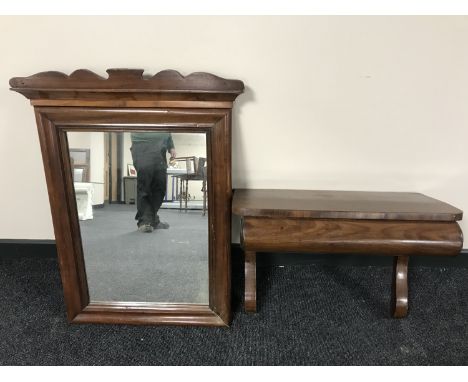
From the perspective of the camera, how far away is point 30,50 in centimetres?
112

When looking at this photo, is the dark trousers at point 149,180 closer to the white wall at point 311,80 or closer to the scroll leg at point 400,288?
the white wall at point 311,80

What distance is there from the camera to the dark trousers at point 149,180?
3.27 ft

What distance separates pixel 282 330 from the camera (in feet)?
3.27

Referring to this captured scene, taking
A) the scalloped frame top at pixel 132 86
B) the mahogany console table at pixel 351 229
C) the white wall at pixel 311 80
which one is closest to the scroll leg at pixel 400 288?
the mahogany console table at pixel 351 229

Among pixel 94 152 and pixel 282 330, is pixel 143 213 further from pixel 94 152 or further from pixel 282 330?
pixel 282 330

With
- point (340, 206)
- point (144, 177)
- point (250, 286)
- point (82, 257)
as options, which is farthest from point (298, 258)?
point (82, 257)

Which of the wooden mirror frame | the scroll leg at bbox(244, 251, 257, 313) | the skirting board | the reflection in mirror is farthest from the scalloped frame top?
the skirting board

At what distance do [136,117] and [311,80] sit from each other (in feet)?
1.98

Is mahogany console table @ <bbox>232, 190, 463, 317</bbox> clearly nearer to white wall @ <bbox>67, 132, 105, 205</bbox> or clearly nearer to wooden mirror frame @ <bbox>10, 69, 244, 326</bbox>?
wooden mirror frame @ <bbox>10, 69, 244, 326</bbox>

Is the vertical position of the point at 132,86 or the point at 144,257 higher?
the point at 132,86

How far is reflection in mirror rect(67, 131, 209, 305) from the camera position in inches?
39.0

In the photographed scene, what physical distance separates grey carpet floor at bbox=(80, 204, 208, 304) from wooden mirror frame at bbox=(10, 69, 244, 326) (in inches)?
2.2
